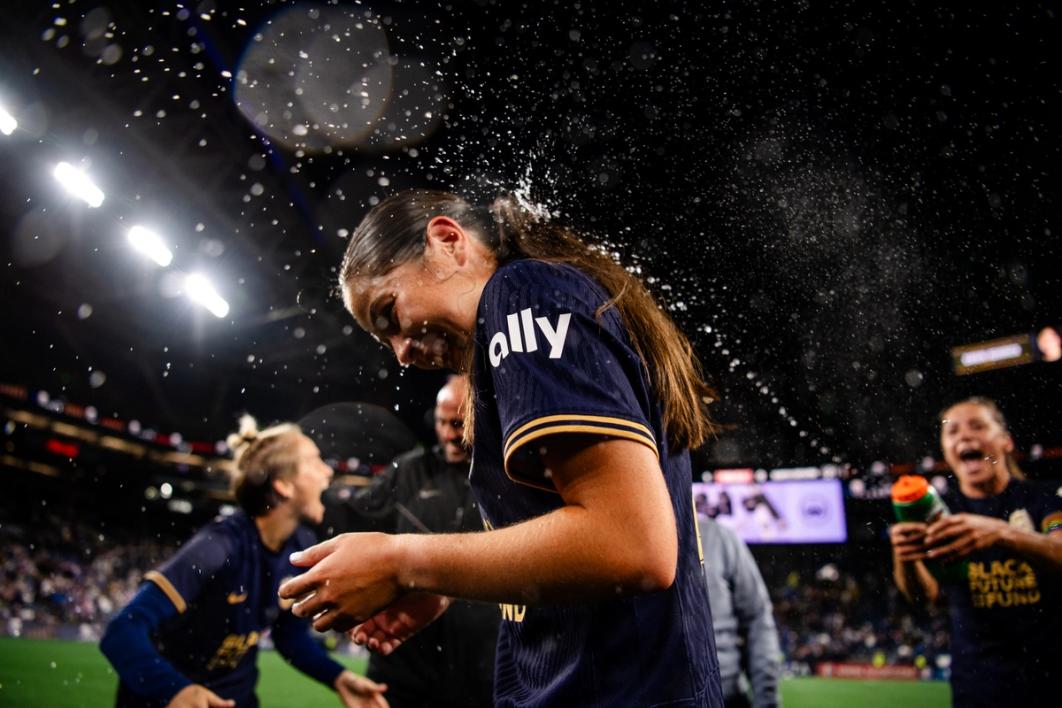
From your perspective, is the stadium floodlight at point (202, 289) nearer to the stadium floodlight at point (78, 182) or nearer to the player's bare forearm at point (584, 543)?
the stadium floodlight at point (78, 182)

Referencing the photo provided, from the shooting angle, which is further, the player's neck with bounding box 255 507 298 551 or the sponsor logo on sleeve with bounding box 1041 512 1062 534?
the player's neck with bounding box 255 507 298 551

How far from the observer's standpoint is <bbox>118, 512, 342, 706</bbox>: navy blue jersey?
3.28 metres

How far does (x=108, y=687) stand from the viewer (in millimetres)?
9836

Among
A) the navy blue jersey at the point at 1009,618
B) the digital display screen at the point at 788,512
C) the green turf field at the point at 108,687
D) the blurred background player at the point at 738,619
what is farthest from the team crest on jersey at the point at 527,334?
the digital display screen at the point at 788,512

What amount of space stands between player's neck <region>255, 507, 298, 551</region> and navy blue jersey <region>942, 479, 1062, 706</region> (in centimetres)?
387

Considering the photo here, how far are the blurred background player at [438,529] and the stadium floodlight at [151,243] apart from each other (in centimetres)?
733

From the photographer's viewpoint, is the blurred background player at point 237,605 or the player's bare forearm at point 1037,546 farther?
the player's bare forearm at point 1037,546

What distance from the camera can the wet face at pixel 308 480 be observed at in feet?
13.0

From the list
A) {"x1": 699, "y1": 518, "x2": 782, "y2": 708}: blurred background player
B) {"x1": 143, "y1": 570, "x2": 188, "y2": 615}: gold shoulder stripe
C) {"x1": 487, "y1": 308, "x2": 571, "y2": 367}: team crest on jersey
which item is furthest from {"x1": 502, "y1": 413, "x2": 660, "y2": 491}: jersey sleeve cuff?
{"x1": 699, "y1": 518, "x2": 782, "y2": 708}: blurred background player

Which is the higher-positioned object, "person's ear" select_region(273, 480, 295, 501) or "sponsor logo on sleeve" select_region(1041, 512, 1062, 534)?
"person's ear" select_region(273, 480, 295, 501)

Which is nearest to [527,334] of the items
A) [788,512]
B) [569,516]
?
[569,516]

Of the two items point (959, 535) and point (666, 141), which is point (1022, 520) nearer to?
point (959, 535)

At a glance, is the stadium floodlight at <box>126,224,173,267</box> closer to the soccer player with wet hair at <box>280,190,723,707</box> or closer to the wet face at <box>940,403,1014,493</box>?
the soccer player with wet hair at <box>280,190,723,707</box>

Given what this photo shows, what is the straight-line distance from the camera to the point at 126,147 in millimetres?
7746
